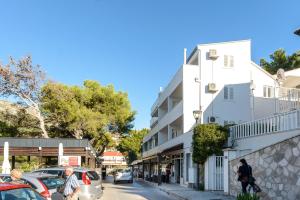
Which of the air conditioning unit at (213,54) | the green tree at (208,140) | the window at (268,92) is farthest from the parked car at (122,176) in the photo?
the green tree at (208,140)

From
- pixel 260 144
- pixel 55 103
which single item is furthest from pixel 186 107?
pixel 55 103

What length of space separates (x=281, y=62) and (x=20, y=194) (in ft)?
168

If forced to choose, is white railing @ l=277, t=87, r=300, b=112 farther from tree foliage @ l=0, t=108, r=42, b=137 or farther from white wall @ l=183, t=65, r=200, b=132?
tree foliage @ l=0, t=108, r=42, b=137

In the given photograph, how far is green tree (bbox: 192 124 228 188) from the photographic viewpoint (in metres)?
25.5

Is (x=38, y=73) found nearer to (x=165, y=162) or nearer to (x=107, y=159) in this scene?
(x=165, y=162)

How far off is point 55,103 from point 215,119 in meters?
19.8

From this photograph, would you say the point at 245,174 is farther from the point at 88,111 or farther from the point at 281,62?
the point at 281,62

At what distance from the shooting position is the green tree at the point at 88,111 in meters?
47.8

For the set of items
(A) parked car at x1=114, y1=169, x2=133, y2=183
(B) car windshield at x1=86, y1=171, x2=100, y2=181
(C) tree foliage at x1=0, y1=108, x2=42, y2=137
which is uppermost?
(C) tree foliage at x1=0, y1=108, x2=42, y2=137

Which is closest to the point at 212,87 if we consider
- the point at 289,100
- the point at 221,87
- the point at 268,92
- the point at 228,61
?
the point at 221,87

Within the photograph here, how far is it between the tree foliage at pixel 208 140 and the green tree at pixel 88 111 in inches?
929

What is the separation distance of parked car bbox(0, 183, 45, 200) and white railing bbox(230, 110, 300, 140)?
41.6 ft

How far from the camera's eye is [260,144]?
2144 centimetres

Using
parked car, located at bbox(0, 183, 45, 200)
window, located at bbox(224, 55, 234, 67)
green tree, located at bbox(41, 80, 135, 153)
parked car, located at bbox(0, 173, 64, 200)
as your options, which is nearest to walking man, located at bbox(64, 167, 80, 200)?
parked car, located at bbox(0, 173, 64, 200)
